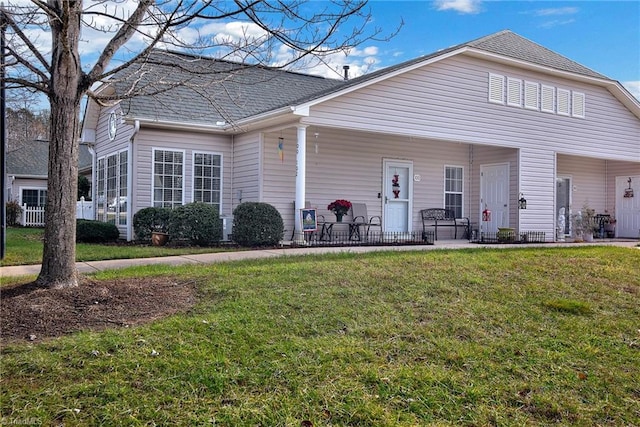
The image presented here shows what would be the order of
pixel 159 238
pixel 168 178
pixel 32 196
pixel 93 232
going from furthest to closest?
pixel 32 196 < pixel 168 178 < pixel 93 232 < pixel 159 238

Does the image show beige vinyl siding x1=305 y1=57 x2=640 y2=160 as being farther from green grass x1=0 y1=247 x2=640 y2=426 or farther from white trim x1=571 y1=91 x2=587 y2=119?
green grass x1=0 y1=247 x2=640 y2=426

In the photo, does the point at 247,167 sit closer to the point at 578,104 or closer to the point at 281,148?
the point at 281,148

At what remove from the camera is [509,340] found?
4.98 meters

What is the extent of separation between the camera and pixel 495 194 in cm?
1586

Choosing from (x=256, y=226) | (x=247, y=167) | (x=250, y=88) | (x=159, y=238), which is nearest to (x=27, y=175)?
(x=250, y=88)

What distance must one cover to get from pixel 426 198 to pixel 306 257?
7764 mm

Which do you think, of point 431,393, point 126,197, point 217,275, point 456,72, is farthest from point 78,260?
point 456,72

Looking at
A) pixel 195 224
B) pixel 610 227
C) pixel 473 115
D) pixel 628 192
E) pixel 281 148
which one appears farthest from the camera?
pixel 610 227

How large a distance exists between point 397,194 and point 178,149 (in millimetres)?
6100

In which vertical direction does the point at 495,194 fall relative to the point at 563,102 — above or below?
below

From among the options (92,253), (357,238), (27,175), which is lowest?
(92,253)

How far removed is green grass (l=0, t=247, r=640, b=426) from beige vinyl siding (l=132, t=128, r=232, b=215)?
6.66 metres

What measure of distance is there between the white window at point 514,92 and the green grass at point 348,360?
29.6 ft

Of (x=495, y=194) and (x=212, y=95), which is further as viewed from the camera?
(x=495, y=194)
